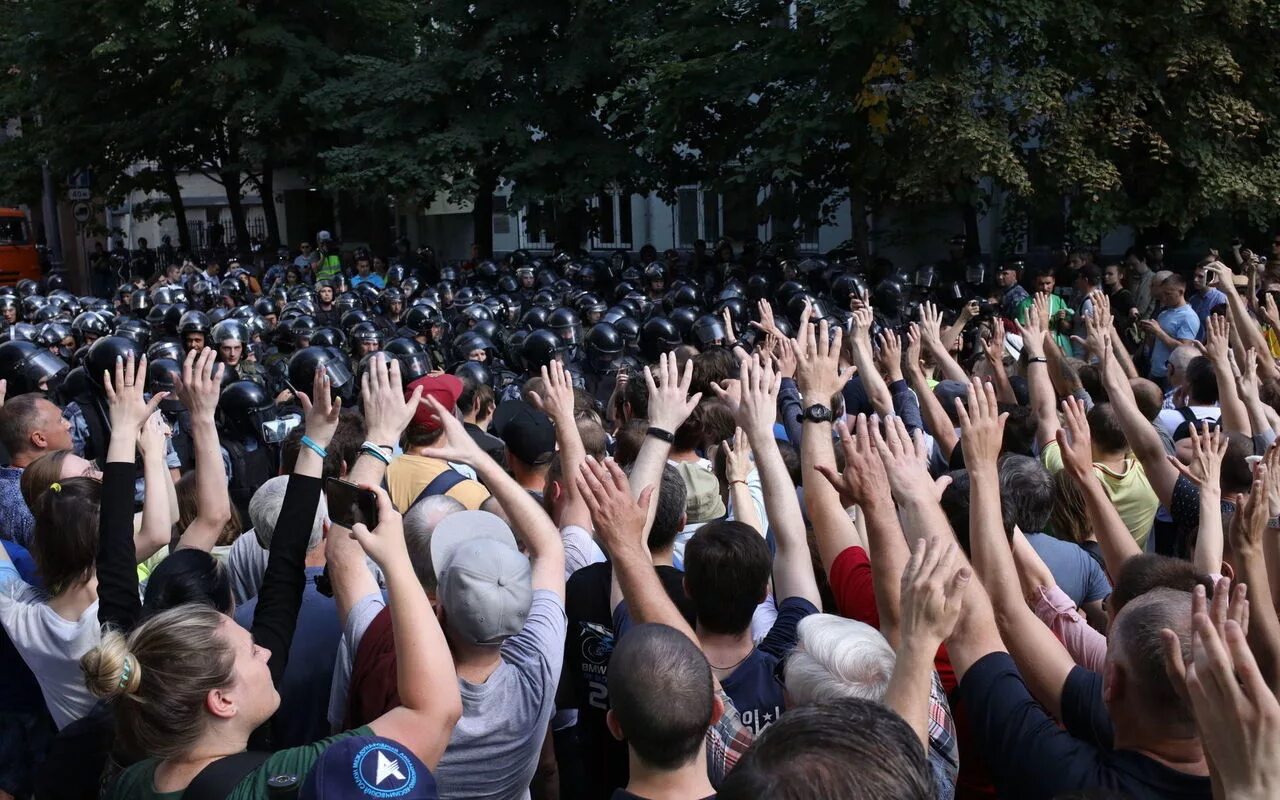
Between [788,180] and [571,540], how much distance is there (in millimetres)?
17803

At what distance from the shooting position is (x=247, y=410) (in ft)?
28.5

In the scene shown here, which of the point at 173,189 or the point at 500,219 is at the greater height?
the point at 173,189

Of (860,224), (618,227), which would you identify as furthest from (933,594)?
(618,227)

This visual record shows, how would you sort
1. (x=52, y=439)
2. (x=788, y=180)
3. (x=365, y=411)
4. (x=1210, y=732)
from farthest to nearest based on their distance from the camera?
(x=788, y=180), (x=52, y=439), (x=365, y=411), (x=1210, y=732)

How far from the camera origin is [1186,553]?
16.0 ft

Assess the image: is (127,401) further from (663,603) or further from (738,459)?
(738,459)

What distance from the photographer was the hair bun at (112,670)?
2531 millimetres

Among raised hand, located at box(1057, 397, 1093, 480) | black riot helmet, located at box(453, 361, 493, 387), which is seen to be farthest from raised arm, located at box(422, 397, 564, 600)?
black riot helmet, located at box(453, 361, 493, 387)

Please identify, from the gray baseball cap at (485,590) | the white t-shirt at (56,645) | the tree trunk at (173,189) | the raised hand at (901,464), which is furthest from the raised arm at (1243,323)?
the tree trunk at (173,189)

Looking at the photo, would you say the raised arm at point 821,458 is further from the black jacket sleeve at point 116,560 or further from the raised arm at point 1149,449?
the black jacket sleeve at point 116,560

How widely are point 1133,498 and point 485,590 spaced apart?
128 inches

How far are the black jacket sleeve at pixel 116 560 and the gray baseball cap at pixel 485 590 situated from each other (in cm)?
105

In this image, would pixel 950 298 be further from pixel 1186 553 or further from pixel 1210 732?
pixel 1210 732

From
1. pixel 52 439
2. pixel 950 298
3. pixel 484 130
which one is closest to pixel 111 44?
pixel 484 130
